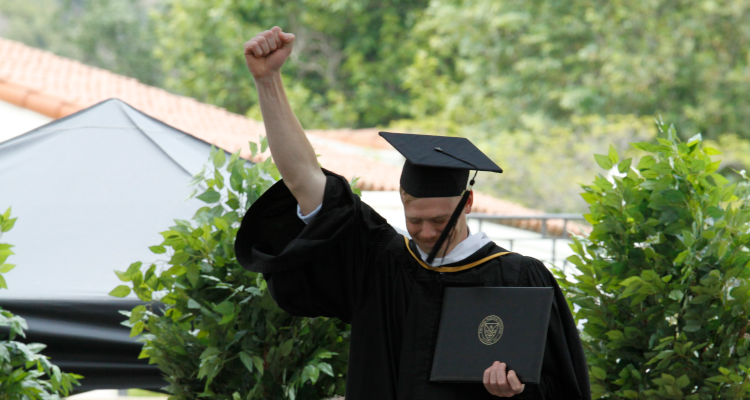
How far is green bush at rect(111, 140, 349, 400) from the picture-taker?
2572 millimetres

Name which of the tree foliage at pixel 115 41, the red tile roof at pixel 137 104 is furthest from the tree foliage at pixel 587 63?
the tree foliage at pixel 115 41

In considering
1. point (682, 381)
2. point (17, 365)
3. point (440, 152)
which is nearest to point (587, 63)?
point (682, 381)

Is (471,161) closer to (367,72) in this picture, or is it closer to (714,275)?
(714,275)

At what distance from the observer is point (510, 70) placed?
1692cm

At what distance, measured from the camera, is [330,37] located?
849 inches

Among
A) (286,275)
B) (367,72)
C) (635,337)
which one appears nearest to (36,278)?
(286,275)

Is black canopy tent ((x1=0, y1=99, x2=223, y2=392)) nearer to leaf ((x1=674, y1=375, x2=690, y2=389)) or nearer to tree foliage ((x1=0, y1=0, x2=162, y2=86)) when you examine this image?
leaf ((x1=674, y1=375, x2=690, y2=389))

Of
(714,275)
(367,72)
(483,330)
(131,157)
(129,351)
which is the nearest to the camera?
(483,330)

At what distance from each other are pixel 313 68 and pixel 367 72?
1.66 meters

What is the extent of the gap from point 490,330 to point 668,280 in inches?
47.2

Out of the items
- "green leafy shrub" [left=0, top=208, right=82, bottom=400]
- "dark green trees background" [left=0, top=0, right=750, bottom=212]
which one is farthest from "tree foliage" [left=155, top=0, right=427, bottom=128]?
"green leafy shrub" [left=0, top=208, right=82, bottom=400]

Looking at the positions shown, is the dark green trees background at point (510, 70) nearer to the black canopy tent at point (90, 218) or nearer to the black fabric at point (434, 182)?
the black canopy tent at point (90, 218)

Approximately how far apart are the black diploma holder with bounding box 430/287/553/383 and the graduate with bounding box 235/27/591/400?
44 millimetres

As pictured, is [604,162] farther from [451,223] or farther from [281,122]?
[281,122]
